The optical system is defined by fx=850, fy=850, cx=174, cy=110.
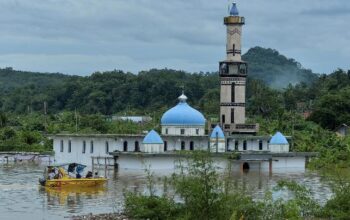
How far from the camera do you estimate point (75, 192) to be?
140 feet

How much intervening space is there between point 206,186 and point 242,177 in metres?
26.6

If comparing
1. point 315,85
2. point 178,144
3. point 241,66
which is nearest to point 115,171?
point 178,144

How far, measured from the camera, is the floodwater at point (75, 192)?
3497cm

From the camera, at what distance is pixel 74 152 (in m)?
62.9

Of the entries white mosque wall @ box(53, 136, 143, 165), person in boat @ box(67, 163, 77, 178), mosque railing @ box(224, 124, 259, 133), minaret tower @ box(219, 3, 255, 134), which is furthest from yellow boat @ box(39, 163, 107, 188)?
minaret tower @ box(219, 3, 255, 134)

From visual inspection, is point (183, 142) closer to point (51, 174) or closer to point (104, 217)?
point (51, 174)

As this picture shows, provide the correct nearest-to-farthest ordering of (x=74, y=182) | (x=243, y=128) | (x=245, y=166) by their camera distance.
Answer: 1. (x=74, y=182)
2. (x=245, y=166)
3. (x=243, y=128)

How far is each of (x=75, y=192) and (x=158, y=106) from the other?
7918cm

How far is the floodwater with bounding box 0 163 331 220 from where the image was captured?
115ft

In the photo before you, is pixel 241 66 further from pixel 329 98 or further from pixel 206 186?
pixel 206 186

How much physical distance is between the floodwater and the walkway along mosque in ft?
6.20

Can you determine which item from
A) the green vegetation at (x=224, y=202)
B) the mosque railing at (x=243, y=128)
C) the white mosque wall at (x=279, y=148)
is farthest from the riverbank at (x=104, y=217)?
the mosque railing at (x=243, y=128)

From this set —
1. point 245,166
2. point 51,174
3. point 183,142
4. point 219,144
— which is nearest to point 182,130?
point 183,142

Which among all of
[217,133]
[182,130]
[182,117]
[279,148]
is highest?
[182,117]
